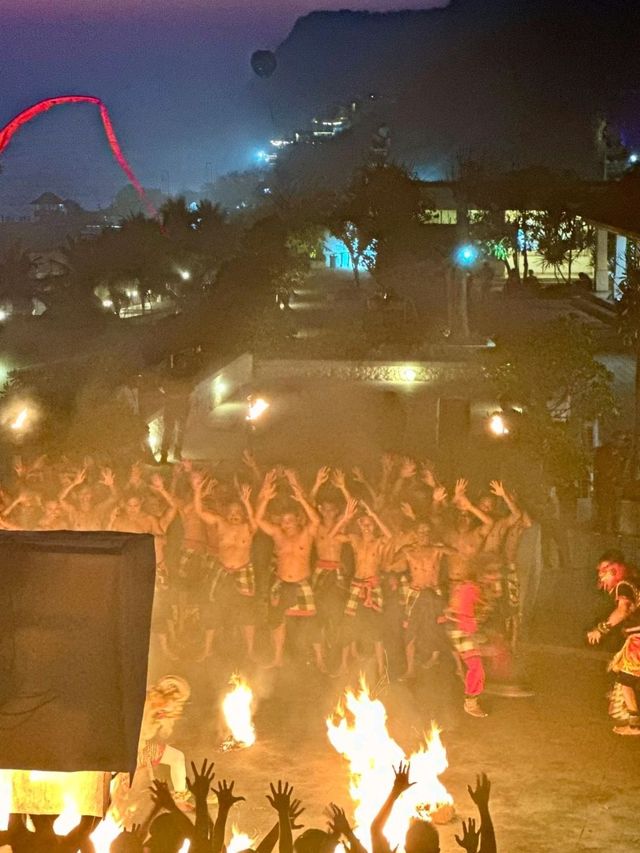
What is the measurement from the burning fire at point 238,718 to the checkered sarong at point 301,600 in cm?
158

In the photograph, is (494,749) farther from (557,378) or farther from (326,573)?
(557,378)

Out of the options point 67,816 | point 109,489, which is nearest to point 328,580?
point 109,489

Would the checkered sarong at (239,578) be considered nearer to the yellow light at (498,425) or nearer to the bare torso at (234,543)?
the bare torso at (234,543)

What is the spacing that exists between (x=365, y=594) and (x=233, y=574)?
4.78 ft

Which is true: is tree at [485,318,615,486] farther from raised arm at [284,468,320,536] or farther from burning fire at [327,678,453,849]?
burning fire at [327,678,453,849]

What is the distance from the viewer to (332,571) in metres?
11.4

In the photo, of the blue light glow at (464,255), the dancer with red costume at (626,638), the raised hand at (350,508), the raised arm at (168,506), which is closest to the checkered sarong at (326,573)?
the raised hand at (350,508)

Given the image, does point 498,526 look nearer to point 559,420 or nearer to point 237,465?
point 559,420

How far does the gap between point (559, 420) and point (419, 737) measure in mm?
9427

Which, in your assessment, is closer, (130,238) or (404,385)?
(404,385)

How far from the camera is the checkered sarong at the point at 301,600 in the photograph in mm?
11242

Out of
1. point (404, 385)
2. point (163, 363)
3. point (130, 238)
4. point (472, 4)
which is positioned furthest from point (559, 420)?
point (472, 4)

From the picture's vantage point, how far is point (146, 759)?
26.2ft

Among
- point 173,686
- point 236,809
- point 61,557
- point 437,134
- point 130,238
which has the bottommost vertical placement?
point 236,809
